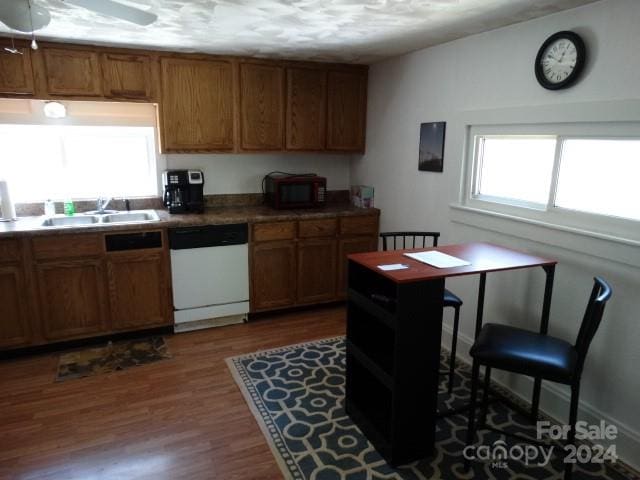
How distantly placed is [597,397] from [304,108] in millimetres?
3010

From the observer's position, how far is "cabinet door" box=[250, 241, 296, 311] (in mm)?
3658

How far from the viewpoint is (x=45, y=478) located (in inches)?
78.6

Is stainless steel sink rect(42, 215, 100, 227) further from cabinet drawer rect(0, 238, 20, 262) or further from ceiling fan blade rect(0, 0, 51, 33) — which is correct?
ceiling fan blade rect(0, 0, 51, 33)

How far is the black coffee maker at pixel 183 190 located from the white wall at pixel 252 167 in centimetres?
26

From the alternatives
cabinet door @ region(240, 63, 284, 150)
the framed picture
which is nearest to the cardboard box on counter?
the framed picture

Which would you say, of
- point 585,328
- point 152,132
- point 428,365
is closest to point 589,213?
point 585,328

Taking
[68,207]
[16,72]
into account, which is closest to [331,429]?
[68,207]

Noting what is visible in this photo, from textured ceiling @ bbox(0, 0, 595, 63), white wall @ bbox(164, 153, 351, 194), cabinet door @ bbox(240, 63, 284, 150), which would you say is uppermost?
textured ceiling @ bbox(0, 0, 595, 63)

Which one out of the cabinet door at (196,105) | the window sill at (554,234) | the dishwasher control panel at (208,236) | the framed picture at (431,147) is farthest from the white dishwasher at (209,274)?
the window sill at (554,234)

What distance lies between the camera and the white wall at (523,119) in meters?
2.08

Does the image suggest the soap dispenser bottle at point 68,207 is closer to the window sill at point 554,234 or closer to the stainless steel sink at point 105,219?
the stainless steel sink at point 105,219

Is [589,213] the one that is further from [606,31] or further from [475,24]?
[475,24]

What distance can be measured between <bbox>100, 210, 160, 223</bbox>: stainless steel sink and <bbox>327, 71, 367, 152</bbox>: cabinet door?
1680 millimetres

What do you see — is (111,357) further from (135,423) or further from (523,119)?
(523,119)
